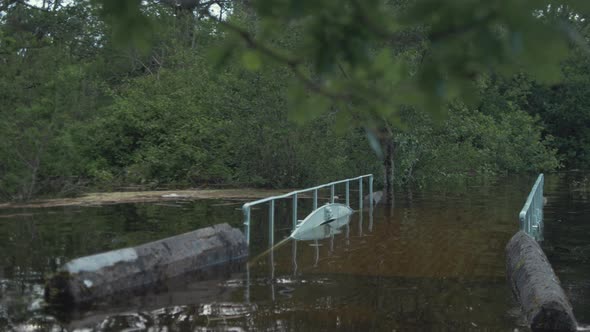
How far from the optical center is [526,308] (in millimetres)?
8180

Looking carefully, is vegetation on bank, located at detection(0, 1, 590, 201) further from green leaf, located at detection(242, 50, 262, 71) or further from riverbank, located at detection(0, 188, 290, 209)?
green leaf, located at detection(242, 50, 262, 71)

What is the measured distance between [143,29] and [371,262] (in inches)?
351

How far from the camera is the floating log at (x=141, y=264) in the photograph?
27.6 feet

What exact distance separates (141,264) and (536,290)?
4503 mm

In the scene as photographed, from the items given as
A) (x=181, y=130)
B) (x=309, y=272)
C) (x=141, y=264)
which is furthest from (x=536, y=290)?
(x=181, y=130)

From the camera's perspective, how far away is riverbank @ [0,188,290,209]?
2045 centimetres

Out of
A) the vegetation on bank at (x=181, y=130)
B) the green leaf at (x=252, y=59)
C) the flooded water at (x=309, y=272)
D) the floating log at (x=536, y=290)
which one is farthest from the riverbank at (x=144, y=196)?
the green leaf at (x=252, y=59)

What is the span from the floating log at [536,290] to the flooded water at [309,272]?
0.21 m

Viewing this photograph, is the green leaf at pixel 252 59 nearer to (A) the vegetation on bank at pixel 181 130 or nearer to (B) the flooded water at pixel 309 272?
(B) the flooded water at pixel 309 272

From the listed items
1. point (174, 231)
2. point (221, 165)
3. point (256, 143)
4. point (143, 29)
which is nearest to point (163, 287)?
point (174, 231)

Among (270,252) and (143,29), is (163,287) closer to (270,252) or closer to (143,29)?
(270,252)

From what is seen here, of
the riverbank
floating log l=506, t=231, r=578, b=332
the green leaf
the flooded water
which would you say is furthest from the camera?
the riverbank

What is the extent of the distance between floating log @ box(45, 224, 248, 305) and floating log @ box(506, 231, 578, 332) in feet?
13.0

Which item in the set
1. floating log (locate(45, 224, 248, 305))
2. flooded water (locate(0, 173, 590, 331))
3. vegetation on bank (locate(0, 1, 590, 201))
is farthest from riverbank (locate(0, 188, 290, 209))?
floating log (locate(45, 224, 248, 305))
